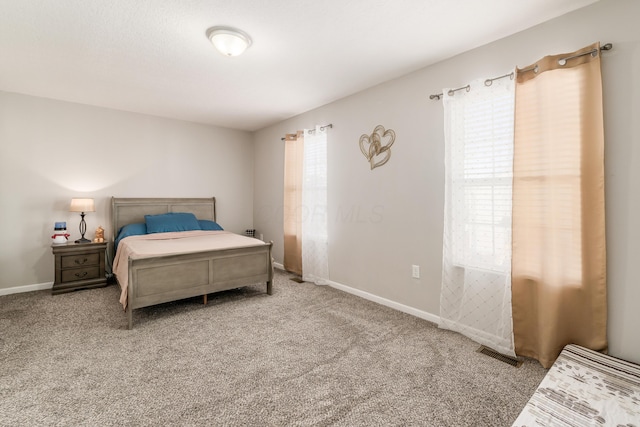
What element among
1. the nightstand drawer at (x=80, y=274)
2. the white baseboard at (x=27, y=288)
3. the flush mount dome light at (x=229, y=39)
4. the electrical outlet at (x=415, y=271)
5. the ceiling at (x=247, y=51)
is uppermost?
the ceiling at (x=247, y=51)

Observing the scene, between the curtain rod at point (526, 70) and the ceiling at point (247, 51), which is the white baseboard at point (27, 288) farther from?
the curtain rod at point (526, 70)

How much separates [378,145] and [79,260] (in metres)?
3.87

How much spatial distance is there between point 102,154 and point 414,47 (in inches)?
164

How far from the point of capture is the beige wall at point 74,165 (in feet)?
11.8

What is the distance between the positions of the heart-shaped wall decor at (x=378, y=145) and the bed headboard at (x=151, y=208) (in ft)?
9.47

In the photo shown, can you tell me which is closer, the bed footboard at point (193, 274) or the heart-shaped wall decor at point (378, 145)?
the bed footboard at point (193, 274)

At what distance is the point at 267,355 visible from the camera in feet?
7.14

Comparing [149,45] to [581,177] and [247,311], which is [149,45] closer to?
[247,311]

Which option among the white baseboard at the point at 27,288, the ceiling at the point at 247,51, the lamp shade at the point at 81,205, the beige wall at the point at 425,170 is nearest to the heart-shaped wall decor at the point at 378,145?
the beige wall at the point at 425,170

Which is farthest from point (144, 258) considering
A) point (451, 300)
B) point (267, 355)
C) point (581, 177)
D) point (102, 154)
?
point (581, 177)

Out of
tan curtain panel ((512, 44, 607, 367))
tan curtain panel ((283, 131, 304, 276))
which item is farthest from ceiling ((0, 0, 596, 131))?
tan curtain panel ((283, 131, 304, 276))

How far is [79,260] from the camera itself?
12.1 feet

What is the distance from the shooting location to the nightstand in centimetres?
355

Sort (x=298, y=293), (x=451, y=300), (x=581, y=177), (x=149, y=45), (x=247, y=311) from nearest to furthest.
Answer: (x=581, y=177)
(x=149, y=45)
(x=451, y=300)
(x=247, y=311)
(x=298, y=293)
